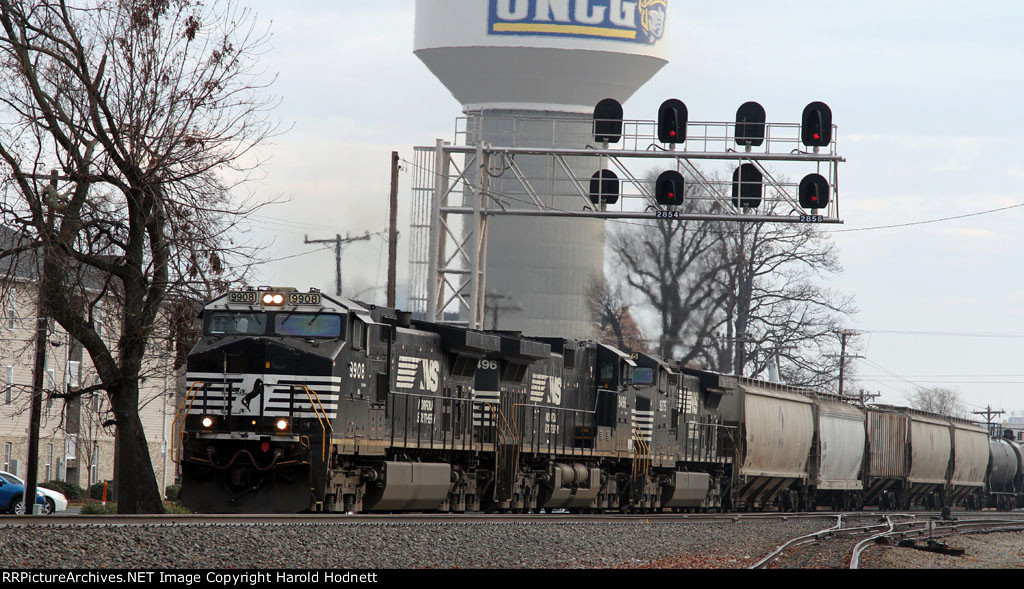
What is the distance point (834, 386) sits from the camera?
76500 millimetres

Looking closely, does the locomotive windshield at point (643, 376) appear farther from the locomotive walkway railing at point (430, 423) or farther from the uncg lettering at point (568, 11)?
the uncg lettering at point (568, 11)

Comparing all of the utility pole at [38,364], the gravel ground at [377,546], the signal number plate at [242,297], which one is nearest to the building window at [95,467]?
the utility pole at [38,364]

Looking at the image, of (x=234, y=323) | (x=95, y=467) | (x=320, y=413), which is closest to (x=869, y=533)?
(x=320, y=413)

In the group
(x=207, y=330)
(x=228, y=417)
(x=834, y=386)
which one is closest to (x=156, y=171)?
(x=207, y=330)

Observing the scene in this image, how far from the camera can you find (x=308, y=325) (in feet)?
69.2

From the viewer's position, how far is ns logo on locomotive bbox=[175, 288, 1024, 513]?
811 inches

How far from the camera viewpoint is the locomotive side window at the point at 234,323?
2109cm

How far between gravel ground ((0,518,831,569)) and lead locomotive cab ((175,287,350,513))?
2628 mm

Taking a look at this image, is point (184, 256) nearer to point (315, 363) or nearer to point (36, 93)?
point (36, 93)

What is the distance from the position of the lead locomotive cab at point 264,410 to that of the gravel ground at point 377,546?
2.63 m

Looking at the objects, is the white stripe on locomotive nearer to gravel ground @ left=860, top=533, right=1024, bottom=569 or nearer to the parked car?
gravel ground @ left=860, top=533, right=1024, bottom=569

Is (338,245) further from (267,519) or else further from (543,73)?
(267,519)

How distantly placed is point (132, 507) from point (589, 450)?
10.1 metres

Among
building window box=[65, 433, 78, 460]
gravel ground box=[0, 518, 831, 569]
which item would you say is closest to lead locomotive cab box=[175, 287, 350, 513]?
gravel ground box=[0, 518, 831, 569]
